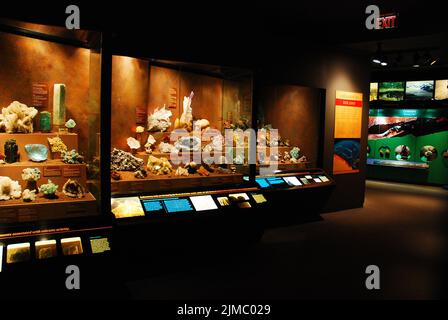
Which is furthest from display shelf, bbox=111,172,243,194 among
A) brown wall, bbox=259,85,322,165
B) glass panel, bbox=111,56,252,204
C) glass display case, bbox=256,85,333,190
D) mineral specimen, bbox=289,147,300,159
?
brown wall, bbox=259,85,322,165

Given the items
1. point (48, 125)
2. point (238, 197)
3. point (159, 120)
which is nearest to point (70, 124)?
point (48, 125)

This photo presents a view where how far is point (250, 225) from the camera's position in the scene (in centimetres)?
471

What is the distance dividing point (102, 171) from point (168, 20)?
183 cm

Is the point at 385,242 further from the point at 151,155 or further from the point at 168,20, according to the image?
the point at 168,20

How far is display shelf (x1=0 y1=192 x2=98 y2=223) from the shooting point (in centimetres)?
305

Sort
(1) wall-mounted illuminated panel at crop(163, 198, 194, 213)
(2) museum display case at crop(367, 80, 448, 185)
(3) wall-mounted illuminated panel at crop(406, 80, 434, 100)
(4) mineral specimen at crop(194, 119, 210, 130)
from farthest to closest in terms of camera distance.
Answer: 1. (3) wall-mounted illuminated panel at crop(406, 80, 434, 100)
2. (2) museum display case at crop(367, 80, 448, 185)
3. (4) mineral specimen at crop(194, 119, 210, 130)
4. (1) wall-mounted illuminated panel at crop(163, 198, 194, 213)

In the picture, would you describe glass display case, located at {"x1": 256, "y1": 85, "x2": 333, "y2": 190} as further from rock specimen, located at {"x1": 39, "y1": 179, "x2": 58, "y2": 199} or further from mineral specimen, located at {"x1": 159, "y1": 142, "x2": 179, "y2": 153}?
rock specimen, located at {"x1": 39, "y1": 179, "x2": 58, "y2": 199}

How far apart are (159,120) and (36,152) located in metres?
1.53

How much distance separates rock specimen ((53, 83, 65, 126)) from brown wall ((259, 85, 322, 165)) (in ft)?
12.1

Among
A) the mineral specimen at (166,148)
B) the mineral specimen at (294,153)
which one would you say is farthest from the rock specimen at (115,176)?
the mineral specimen at (294,153)

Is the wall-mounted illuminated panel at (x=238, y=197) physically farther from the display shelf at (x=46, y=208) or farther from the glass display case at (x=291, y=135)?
the display shelf at (x=46, y=208)

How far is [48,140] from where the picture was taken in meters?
3.52

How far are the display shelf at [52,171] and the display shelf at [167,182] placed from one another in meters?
0.40
